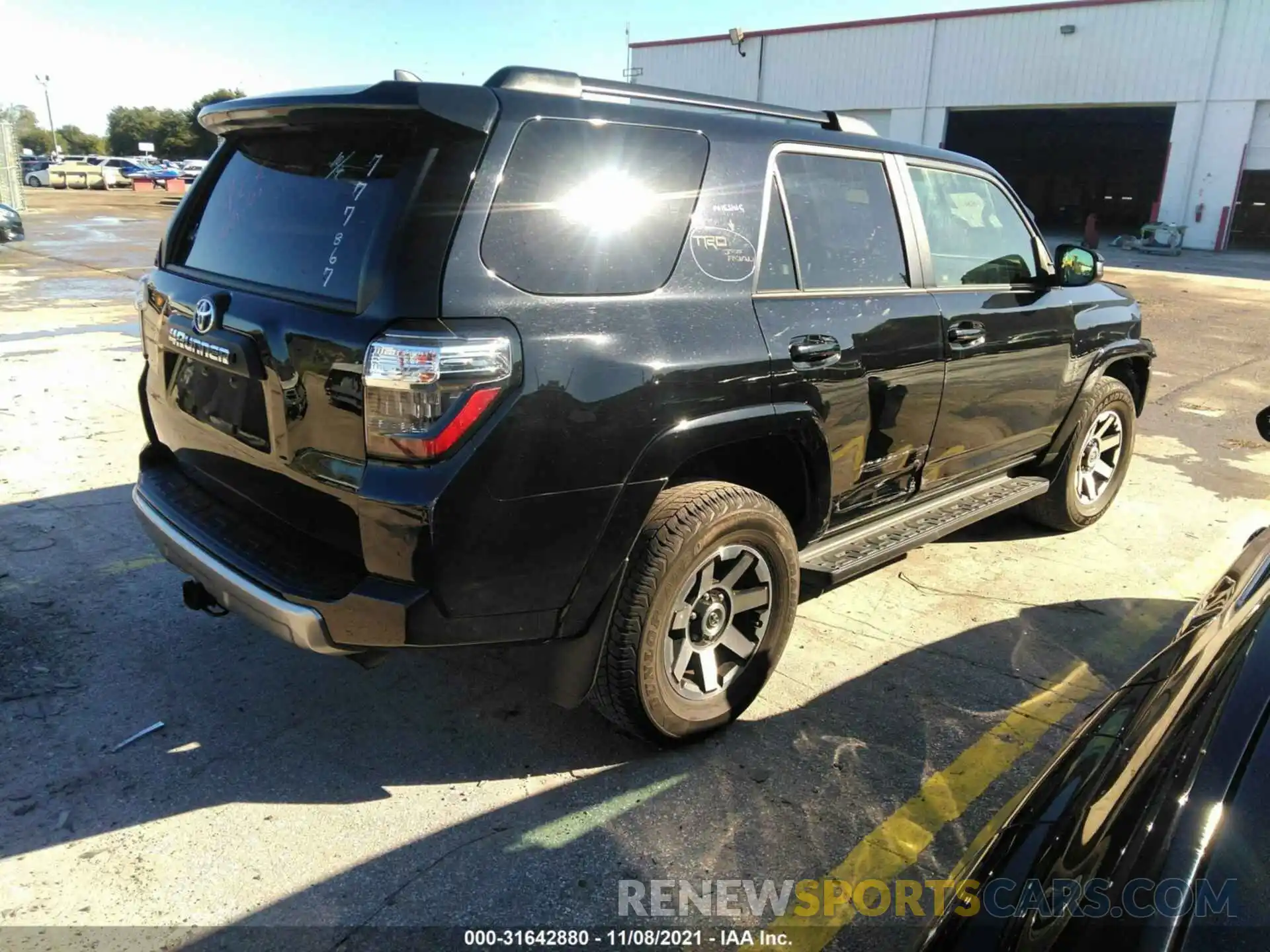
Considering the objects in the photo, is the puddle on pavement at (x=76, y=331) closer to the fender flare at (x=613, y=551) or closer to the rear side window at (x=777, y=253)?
the rear side window at (x=777, y=253)

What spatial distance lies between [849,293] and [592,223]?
1.22 metres

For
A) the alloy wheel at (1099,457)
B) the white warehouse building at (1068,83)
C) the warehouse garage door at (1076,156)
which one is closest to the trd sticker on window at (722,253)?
the alloy wheel at (1099,457)

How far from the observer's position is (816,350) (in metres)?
3.16

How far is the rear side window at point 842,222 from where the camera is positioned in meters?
3.30

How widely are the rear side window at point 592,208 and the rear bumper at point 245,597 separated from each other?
1.07 m

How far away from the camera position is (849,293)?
342 centimetres

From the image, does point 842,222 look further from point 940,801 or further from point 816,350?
point 940,801

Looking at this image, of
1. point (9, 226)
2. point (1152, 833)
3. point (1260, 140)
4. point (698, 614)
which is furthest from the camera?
point (1260, 140)

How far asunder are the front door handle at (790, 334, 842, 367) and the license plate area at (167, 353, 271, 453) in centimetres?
169

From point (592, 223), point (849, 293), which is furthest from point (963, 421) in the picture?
point (592, 223)

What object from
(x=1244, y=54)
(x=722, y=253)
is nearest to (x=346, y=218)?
(x=722, y=253)

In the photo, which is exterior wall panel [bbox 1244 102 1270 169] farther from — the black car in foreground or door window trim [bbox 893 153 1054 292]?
the black car in foreground

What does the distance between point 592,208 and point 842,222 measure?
1.30 m

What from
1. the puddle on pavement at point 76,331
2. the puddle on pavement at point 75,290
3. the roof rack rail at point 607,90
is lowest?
the puddle on pavement at point 76,331
